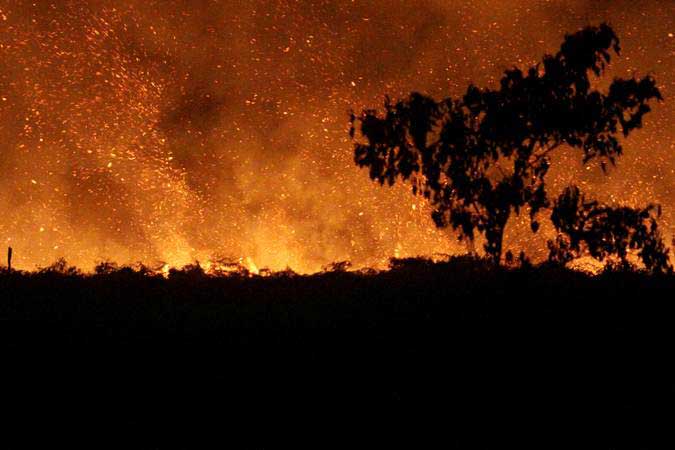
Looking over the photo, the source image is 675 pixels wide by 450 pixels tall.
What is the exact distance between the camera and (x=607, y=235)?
76.2ft

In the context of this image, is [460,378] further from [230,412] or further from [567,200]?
[567,200]

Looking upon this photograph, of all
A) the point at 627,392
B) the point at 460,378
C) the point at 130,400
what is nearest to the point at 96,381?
the point at 130,400

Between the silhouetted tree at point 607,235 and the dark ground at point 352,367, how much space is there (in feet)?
13.6

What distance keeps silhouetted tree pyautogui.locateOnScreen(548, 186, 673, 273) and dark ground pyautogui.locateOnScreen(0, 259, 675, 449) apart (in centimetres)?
415

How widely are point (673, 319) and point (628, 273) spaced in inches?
244

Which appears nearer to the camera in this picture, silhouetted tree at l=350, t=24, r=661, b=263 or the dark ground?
the dark ground

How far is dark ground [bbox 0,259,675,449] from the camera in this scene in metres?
9.23

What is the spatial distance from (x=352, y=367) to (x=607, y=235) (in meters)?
13.7

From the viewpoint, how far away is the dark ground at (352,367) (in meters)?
9.23

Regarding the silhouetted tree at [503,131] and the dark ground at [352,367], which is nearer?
the dark ground at [352,367]

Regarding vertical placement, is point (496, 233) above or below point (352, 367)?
above

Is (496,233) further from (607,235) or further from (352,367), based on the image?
(352,367)

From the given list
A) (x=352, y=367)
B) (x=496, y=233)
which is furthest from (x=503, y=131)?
(x=352, y=367)

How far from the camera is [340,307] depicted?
16.6 meters
